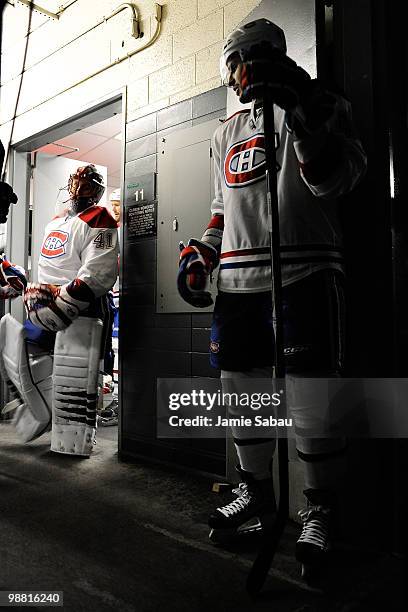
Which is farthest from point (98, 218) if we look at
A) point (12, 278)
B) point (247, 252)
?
point (247, 252)

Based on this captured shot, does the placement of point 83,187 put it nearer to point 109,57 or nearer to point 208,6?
point 109,57

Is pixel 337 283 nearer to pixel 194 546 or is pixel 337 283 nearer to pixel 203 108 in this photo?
pixel 194 546

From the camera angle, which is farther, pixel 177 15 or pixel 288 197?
pixel 177 15

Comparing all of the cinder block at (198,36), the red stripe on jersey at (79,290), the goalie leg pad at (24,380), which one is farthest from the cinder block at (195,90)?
the goalie leg pad at (24,380)

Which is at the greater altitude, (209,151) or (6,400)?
(209,151)

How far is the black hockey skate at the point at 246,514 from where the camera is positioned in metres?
1.55

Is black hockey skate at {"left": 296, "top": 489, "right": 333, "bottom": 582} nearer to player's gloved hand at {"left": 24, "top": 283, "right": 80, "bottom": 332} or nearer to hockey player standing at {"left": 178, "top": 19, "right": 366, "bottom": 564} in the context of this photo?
hockey player standing at {"left": 178, "top": 19, "right": 366, "bottom": 564}

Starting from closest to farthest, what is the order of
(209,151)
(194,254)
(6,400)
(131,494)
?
(194,254) → (131,494) → (209,151) → (6,400)

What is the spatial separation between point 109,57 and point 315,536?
9.46 feet

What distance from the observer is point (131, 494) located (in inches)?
81.7

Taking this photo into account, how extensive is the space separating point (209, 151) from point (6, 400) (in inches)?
100.0

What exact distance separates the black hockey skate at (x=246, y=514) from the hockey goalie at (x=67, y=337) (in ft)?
4.30

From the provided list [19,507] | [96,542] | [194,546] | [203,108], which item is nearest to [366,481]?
[194,546]

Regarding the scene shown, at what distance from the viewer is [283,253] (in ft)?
4.88
